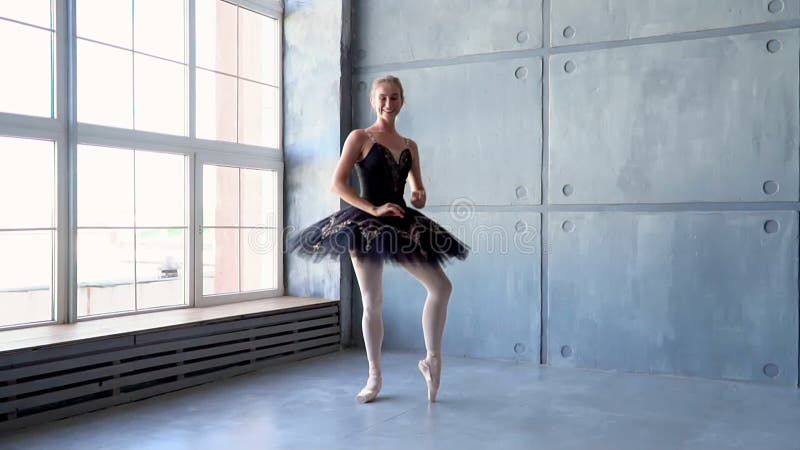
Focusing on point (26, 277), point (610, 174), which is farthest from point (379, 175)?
point (26, 277)

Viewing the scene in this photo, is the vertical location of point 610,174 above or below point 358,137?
below

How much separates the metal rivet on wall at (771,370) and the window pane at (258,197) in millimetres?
3503

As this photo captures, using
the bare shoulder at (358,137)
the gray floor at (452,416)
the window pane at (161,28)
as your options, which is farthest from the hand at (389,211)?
the window pane at (161,28)

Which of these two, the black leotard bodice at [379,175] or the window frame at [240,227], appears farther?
Answer: the window frame at [240,227]

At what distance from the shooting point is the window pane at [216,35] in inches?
206

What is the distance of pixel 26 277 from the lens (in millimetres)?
4086

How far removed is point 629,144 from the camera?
4.75 meters

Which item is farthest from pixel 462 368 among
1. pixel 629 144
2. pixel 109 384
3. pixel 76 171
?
pixel 76 171

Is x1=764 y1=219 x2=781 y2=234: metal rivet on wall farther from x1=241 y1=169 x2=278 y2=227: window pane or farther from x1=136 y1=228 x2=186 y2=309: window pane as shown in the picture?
x1=136 y1=228 x2=186 y2=309: window pane

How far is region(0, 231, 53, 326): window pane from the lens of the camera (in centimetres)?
399

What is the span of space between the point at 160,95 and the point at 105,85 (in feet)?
1.43

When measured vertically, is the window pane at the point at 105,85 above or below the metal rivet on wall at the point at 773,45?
below

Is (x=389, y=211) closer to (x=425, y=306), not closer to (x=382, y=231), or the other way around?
(x=382, y=231)

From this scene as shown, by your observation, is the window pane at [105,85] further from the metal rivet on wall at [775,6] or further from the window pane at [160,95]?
the metal rivet on wall at [775,6]
